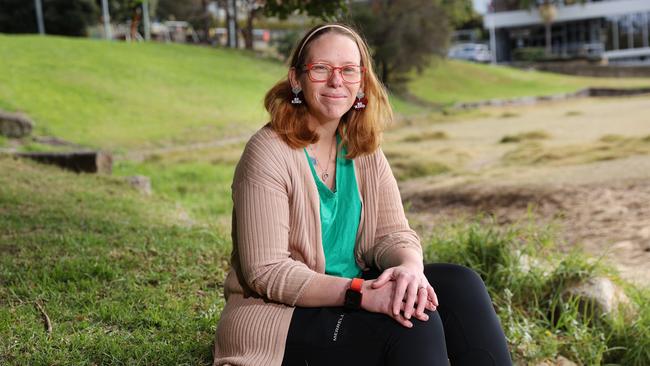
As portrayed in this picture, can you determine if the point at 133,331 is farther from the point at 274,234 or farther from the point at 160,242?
the point at 160,242

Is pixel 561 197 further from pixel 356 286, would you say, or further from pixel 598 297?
pixel 356 286

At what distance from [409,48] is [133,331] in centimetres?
2506

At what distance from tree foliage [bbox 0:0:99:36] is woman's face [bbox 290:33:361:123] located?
33.4 m

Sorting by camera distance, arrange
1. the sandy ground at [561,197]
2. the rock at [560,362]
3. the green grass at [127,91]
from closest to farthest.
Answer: the rock at [560,362] < the sandy ground at [561,197] < the green grass at [127,91]

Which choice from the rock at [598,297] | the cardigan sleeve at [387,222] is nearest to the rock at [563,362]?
the rock at [598,297]

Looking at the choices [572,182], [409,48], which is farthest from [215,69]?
[572,182]

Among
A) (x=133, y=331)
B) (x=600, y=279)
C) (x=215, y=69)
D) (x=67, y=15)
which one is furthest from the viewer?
(x=67, y=15)

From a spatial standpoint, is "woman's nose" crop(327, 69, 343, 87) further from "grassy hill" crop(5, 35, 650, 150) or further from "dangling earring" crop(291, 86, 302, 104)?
"grassy hill" crop(5, 35, 650, 150)

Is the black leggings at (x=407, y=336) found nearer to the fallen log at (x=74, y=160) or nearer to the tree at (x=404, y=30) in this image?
the fallen log at (x=74, y=160)

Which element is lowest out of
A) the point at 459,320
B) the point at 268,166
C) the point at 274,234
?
the point at 459,320

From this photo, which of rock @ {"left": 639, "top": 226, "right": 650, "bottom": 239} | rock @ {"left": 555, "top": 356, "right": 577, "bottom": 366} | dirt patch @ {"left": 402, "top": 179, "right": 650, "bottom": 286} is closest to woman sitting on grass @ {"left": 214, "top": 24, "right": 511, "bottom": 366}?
rock @ {"left": 555, "top": 356, "right": 577, "bottom": 366}

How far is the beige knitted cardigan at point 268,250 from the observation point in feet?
8.19

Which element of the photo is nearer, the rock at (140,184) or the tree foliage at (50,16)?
the rock at (140,184)

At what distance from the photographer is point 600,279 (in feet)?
15.6
